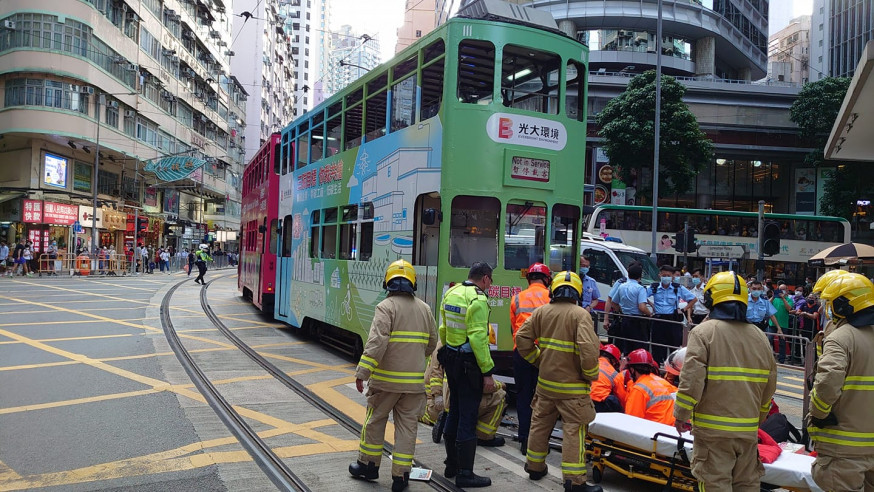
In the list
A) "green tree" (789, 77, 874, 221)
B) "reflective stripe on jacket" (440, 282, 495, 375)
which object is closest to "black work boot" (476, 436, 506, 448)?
"reflective stripe on jacket" (440, 282, 495, 375)

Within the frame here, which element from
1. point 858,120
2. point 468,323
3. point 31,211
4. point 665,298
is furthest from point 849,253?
point 31,211

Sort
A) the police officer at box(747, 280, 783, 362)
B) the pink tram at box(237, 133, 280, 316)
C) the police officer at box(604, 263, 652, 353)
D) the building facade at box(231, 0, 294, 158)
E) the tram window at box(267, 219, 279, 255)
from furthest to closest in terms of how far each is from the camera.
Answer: the building facade at box(231, 0, 294, 158)
the pink tram at box(237, 133, 280, 316)
the tram window at box(267, 219, 279, 255)
the police officer at box(747, 280, 783, 362)
the police officer at box(604, 263, 652, 353)

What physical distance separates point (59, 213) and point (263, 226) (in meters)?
20.3

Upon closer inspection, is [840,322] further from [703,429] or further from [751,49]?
[751,49]

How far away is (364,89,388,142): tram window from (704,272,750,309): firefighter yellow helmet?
5691 millimetres

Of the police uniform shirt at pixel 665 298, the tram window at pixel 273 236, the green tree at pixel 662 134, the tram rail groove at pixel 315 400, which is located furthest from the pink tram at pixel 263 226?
the green tree at pixel 662 134

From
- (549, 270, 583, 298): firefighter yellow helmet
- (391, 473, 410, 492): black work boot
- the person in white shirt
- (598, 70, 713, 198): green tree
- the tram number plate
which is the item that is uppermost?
(598, 70, 713, 198): green tree

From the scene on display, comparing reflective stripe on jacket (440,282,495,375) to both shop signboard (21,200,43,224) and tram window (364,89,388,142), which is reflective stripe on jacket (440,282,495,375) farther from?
shop signboard (21,200,43,224)

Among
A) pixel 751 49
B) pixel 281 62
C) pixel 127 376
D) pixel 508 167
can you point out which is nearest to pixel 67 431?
pixel 127 376

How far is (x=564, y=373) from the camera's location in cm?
481

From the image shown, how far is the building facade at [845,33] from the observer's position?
4819 centimetres

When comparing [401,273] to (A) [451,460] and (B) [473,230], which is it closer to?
(A) [451,460]

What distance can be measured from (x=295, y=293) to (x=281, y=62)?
75002mm

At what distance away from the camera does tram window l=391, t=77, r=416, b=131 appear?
320 inches
